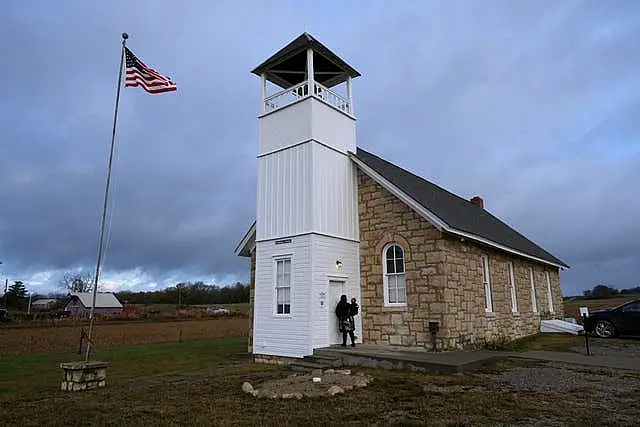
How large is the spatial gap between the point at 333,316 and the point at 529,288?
11761mm

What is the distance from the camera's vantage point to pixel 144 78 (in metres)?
12.1

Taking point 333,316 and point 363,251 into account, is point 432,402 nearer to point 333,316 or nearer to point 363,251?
point 333,316

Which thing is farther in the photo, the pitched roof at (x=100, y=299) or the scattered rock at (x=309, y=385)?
the pitched roof at (x=100, y=299)

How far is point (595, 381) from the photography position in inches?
368

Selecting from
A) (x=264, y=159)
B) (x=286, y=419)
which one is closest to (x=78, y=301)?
(x=264, y=159)

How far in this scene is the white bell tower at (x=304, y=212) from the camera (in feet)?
45.8

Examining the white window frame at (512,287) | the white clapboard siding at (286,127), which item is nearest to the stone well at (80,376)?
the white clapboard siding at (286,127)

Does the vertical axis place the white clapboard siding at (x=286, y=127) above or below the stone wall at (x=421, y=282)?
above

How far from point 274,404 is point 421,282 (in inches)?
283

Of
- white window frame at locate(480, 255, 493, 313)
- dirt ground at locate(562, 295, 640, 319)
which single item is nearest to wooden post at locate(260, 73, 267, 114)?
white window frame at locate(480, 255, 493, 313)

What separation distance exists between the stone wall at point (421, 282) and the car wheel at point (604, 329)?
451 centimetres

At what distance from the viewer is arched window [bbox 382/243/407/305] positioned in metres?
14.4

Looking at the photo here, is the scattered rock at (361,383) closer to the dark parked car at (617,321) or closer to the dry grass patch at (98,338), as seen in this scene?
the dark parked car at (617,321)

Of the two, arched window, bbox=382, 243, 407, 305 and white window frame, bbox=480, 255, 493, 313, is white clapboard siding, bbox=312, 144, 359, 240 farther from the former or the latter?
white window frame, bbox=480, 255, 493, 313
